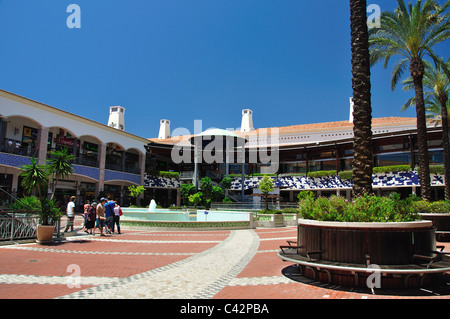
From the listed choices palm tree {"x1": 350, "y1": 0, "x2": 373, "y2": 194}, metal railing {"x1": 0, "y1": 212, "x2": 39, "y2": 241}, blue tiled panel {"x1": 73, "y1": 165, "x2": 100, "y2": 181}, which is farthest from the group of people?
blue tiled panel {"x1": 73, "y1": 165, "x2": 100, "y2": 181}

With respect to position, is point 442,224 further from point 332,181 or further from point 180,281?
point 332,181

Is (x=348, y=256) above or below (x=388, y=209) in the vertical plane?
below

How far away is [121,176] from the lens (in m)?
43.5

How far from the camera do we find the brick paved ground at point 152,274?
595cm

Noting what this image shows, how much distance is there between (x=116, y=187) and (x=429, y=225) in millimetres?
A: 44542

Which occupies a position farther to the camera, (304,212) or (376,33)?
(376,33)

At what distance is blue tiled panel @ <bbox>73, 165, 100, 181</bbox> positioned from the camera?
37.0 m

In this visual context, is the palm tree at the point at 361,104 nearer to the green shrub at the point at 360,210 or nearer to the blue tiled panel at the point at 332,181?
the green shrub at the point at 360,210

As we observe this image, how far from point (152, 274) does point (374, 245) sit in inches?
195

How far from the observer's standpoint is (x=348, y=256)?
21.6 ft

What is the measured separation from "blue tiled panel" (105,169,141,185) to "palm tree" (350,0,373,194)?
3715 centimetres

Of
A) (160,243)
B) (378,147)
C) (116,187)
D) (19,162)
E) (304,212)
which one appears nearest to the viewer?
(304,212)
